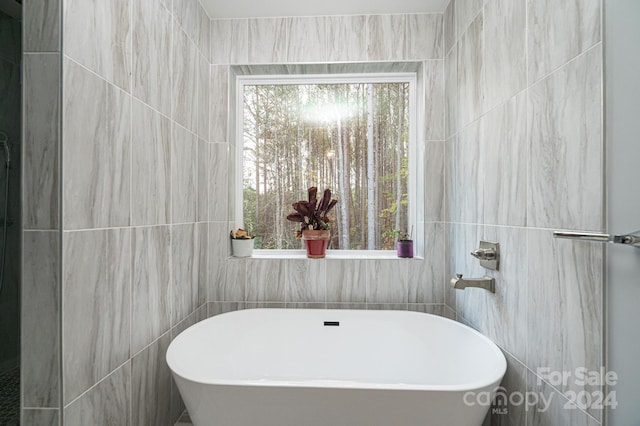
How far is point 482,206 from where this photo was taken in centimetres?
157

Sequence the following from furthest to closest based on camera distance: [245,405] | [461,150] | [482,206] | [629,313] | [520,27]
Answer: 1. [461,150]
2. [482,206]
3. [520,27]
4. [245,405]
5. [629,313]

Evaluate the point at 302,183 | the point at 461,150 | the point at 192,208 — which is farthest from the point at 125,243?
the point at 461,150

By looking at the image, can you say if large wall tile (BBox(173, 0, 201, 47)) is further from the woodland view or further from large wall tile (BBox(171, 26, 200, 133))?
the woodland view

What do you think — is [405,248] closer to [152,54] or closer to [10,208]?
[152,54]

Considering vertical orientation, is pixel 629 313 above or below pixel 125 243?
below

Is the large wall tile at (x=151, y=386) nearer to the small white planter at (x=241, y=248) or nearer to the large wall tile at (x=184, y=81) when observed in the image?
the small white planter at (x=241, y=248)

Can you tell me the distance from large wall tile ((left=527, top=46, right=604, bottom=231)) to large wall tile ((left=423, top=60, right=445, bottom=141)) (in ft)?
2.98

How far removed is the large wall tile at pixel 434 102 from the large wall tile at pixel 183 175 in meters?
1.45

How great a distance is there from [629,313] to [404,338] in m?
1.20

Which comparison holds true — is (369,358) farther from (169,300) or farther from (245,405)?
(169,300)

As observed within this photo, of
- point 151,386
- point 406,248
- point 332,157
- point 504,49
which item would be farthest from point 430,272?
point 151,386

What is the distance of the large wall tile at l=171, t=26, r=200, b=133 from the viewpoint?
1696 mm

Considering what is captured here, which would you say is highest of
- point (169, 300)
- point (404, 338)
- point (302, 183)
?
point (302, 183)

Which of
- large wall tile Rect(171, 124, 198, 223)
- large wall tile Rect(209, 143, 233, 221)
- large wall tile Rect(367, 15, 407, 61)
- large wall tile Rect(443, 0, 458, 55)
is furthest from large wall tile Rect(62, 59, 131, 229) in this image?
large wall tile Rect(443, 0, 458, 55)
